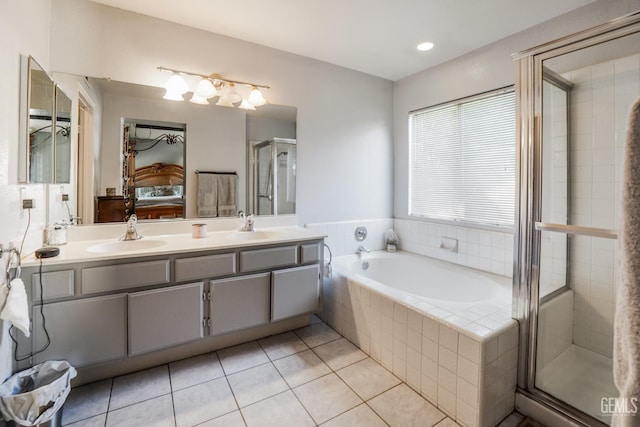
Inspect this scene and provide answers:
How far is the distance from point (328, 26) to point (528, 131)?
165 centimetres

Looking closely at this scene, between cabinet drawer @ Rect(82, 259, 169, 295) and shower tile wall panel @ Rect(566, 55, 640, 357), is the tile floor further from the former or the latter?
shower tile wall panel @ Rect(566, 55, 640, 357)

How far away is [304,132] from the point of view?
2.87m

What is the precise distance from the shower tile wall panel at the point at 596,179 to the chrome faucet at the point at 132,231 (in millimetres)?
2805

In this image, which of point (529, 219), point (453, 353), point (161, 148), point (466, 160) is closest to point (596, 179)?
point (529, 219)

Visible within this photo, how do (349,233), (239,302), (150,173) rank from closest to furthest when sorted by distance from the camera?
(239,302)
(150,173)
(349,233)

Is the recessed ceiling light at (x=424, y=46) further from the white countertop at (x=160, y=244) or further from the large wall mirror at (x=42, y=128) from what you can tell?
the large wall mirror at (x=42, y=128)

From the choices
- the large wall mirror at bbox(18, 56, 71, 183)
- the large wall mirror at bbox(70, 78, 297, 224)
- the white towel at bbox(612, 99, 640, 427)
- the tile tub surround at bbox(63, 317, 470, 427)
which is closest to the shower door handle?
the white towel at bbox(612, 99, 640, 427)

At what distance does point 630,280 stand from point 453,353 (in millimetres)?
1266

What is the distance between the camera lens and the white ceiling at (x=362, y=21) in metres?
2.04

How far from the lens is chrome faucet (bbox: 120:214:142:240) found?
2104 mm

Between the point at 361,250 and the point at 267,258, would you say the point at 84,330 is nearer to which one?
the point at 267,258

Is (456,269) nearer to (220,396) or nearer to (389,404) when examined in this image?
(389,404)

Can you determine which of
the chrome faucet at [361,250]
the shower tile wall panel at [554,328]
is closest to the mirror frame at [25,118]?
the chrome faucet at [361,250]

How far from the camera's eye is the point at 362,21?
225 cm
